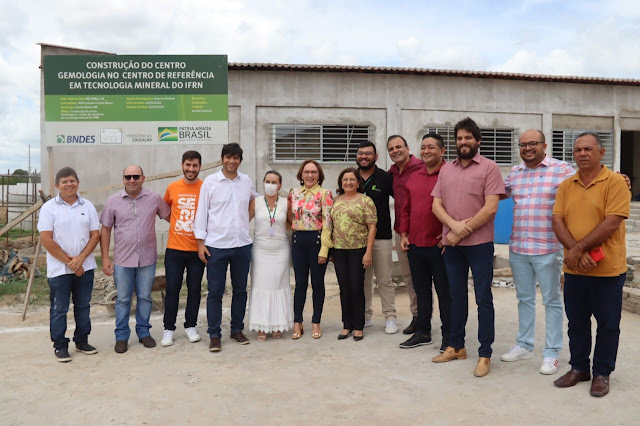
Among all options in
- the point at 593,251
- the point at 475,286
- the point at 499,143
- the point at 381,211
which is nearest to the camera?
the point at 593,251

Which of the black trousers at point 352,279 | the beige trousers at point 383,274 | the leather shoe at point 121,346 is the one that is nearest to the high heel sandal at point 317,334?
the black trousers at point 352,279

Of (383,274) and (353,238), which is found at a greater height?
(353,238)

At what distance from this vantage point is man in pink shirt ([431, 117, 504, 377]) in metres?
3.89

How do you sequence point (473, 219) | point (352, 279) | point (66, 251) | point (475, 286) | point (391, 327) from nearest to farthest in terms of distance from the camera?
A: point (473, 219)
point (475, 286)
point (66, 251)
point (352, 279)
point (391, 327)

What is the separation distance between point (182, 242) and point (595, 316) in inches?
135

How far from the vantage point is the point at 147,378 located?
155 inches

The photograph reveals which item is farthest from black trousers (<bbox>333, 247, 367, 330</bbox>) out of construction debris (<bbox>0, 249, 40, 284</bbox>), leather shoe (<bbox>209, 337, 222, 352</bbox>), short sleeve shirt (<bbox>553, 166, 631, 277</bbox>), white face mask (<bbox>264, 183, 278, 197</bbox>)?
construction debris (<bbox>0, 249, 40, 284</bbox>)

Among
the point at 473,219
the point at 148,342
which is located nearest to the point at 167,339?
the point at 148,342

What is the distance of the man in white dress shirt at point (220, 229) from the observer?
15.4 feet

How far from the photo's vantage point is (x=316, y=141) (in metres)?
12.2

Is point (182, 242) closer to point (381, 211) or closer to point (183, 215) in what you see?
point (183, 215)

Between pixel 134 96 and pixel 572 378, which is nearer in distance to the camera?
pixel 572 378

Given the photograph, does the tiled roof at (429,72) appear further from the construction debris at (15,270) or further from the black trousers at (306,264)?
the black trousers at (306,264)

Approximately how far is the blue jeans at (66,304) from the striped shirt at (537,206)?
3.63m
